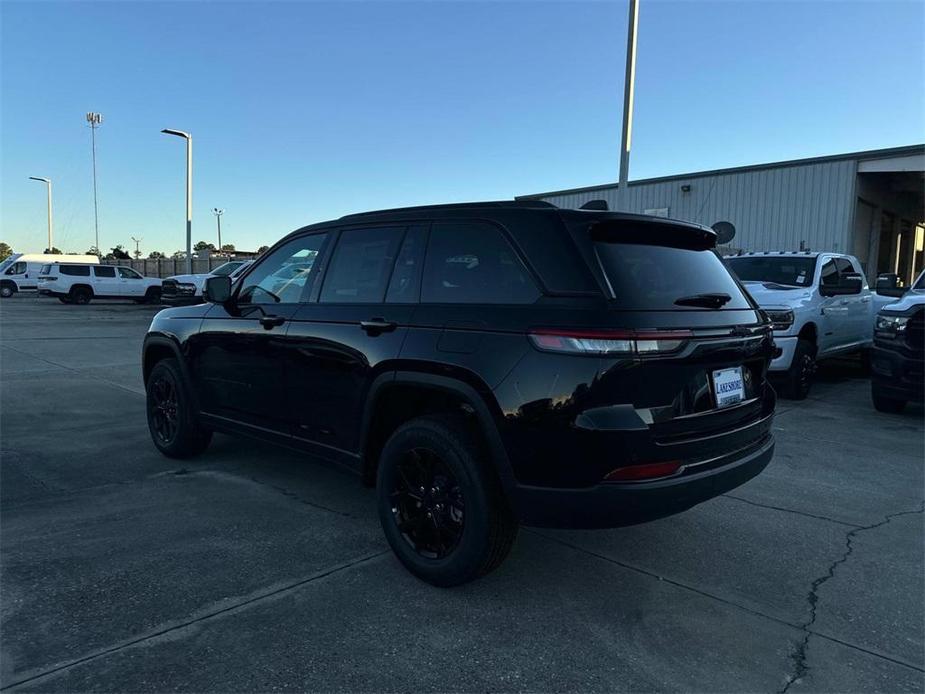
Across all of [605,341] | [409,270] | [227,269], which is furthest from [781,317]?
[227,269]

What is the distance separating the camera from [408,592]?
3.05 m

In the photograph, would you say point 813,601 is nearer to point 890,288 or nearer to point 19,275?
point 890,288

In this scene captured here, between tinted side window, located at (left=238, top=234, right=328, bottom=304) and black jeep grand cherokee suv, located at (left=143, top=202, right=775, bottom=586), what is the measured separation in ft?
0.23

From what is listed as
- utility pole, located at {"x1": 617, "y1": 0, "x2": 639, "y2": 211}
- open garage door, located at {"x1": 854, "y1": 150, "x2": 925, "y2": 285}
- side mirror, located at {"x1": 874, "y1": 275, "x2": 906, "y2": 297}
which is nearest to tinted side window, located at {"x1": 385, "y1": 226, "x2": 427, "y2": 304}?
side mirror, located at {"x1": 874, "y1": 275, "x2": 906, "y2": 297}

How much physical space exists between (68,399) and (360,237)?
5.57 m

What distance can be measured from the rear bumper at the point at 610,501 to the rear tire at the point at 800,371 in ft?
19.3

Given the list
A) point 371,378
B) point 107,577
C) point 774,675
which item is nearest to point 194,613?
point 107,577

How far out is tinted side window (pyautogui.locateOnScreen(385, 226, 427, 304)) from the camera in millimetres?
3357

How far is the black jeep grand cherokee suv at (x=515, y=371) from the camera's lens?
2607 mm

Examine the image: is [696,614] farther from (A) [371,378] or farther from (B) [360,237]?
(B) [360,237]

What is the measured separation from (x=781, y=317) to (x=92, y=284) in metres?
29.6

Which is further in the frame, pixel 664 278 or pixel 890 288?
pixel 890 288

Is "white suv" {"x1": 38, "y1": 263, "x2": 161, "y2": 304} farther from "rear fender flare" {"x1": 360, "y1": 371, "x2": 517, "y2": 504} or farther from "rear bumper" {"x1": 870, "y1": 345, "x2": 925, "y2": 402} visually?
"rear fender flare" {"x1": 360, "y1": 371, "x2": 517, "y2": 504}

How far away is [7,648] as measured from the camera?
255cm
